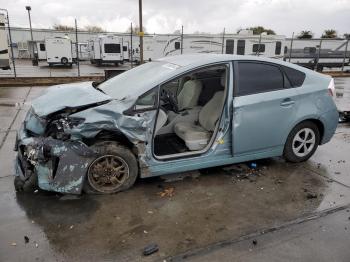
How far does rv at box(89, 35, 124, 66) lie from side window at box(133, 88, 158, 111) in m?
25.2

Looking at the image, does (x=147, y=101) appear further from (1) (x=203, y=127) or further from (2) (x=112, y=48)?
(2) (x=112, y=48)

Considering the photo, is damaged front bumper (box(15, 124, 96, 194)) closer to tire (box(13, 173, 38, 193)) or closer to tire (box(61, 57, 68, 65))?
tire (box(13, 173, 38, 193))

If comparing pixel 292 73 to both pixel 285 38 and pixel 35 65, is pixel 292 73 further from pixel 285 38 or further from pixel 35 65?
pixel 35 65

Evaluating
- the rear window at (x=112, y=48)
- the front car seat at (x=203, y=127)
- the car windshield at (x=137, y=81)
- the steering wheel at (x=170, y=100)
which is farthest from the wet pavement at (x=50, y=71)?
the front car seat at (x=203, y=127)

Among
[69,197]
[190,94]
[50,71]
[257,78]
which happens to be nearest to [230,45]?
[50,71]

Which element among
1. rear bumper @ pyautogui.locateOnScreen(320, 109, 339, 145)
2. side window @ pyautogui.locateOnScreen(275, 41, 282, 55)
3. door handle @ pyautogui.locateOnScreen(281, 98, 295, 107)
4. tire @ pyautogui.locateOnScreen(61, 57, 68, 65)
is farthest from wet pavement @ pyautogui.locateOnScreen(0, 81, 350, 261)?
tire @ pyautogui.locateOnScreen(61, 57, 68, 65)

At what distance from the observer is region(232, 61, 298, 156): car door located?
3.96m

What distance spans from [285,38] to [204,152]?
21.1 meters

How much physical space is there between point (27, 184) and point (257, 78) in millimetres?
3121

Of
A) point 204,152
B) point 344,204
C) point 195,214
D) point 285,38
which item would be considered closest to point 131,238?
point 195,214

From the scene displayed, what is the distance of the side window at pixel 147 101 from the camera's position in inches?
140

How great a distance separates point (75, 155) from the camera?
3.35 m

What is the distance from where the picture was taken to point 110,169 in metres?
3.59

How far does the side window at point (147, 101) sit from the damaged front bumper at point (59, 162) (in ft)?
2.38
